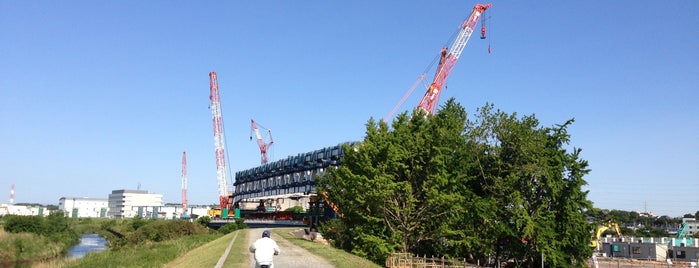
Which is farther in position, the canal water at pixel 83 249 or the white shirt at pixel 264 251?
the canal water at pixel 83 249

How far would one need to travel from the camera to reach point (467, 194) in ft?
144

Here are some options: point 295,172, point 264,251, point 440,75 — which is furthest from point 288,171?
point 264,251

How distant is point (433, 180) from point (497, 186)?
19.0ft

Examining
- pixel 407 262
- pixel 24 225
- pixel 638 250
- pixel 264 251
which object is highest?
pixel 264 251

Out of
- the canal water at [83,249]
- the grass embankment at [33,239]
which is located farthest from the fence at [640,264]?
the grass embankment at [33,239]

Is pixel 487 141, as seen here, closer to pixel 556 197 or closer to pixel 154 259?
pixel 556 197

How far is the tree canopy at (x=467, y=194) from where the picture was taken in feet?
133

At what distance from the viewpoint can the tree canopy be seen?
133 ft

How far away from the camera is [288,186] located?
174m

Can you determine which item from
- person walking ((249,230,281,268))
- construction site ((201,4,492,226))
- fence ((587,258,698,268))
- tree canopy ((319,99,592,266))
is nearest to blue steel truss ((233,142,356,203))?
construction site ((201,4,492,226))

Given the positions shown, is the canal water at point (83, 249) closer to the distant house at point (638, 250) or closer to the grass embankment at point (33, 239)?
the grass embankment at point (33, 239)

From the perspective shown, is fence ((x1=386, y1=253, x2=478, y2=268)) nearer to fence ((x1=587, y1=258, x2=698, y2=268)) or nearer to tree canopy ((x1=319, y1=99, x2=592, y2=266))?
tree canopy ((x1=319, y1=99, x2=592, y2=266))

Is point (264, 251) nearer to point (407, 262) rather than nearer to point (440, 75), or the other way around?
point (407, 262)

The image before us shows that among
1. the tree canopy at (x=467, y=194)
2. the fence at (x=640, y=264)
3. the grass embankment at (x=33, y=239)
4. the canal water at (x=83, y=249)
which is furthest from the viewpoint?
the grass embankment at (x=33, y=239)
